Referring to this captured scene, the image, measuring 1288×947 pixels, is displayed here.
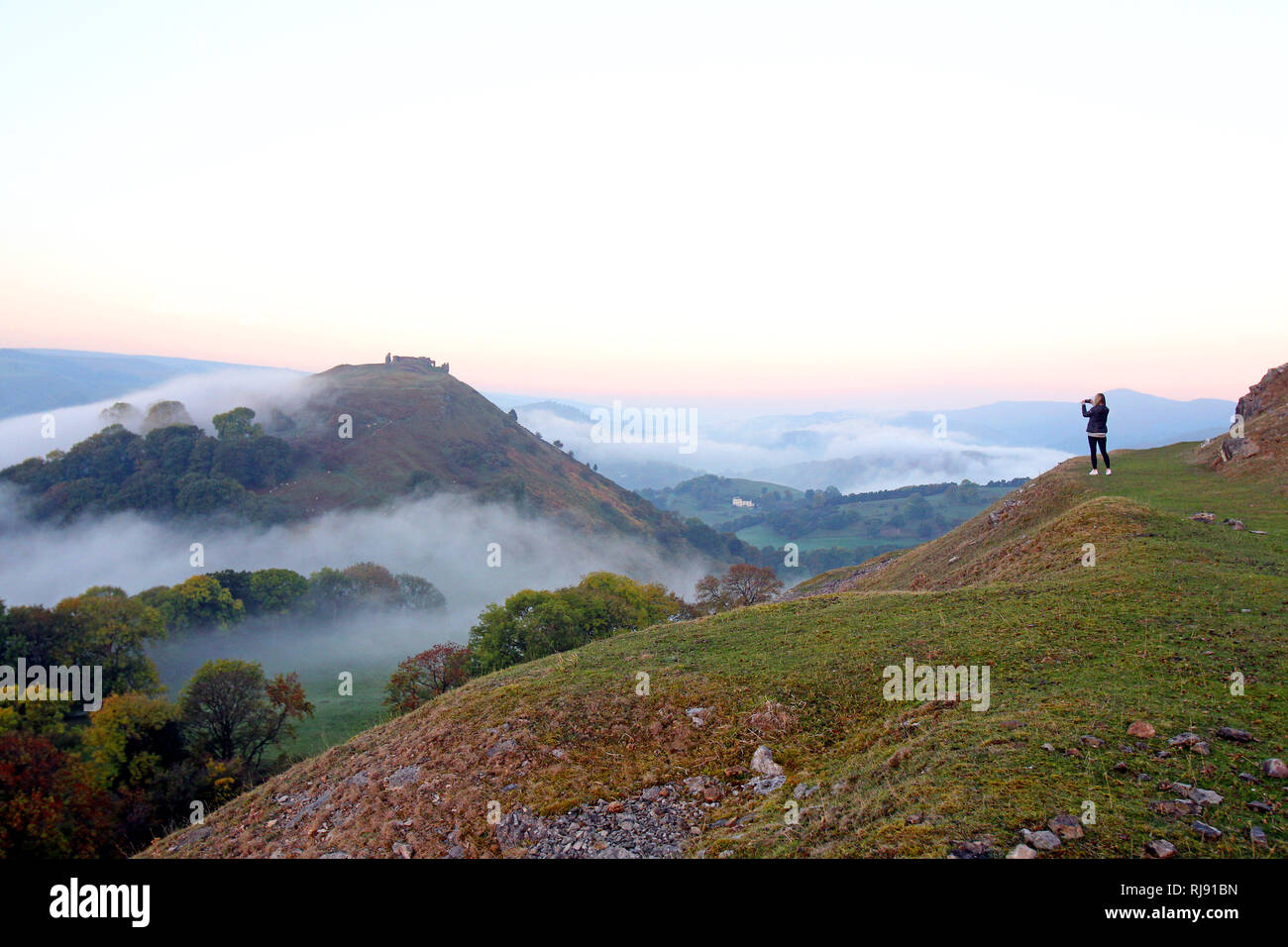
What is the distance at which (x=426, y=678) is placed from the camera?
37.8 metres

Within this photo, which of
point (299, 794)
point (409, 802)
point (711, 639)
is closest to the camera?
point (409, 802)

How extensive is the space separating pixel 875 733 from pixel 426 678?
108ft

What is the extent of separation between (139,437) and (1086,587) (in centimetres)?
16252

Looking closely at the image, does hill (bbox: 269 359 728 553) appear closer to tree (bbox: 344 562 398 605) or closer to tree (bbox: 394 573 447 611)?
tree (bbox: 394 573 447 611)

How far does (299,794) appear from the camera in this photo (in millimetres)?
14547

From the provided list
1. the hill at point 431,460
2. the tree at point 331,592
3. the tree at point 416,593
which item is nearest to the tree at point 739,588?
the tree at point 331,592

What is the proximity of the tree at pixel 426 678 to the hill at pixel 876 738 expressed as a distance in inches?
686

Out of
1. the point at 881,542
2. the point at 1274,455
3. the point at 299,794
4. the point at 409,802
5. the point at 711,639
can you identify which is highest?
the point at 1274,455

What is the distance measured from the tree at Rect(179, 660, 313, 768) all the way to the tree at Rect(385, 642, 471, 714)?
884 cm

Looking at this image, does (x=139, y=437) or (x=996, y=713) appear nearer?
(x=996, y=713)

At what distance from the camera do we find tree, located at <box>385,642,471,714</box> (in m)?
34.9

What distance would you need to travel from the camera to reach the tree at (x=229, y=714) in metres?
37.3
